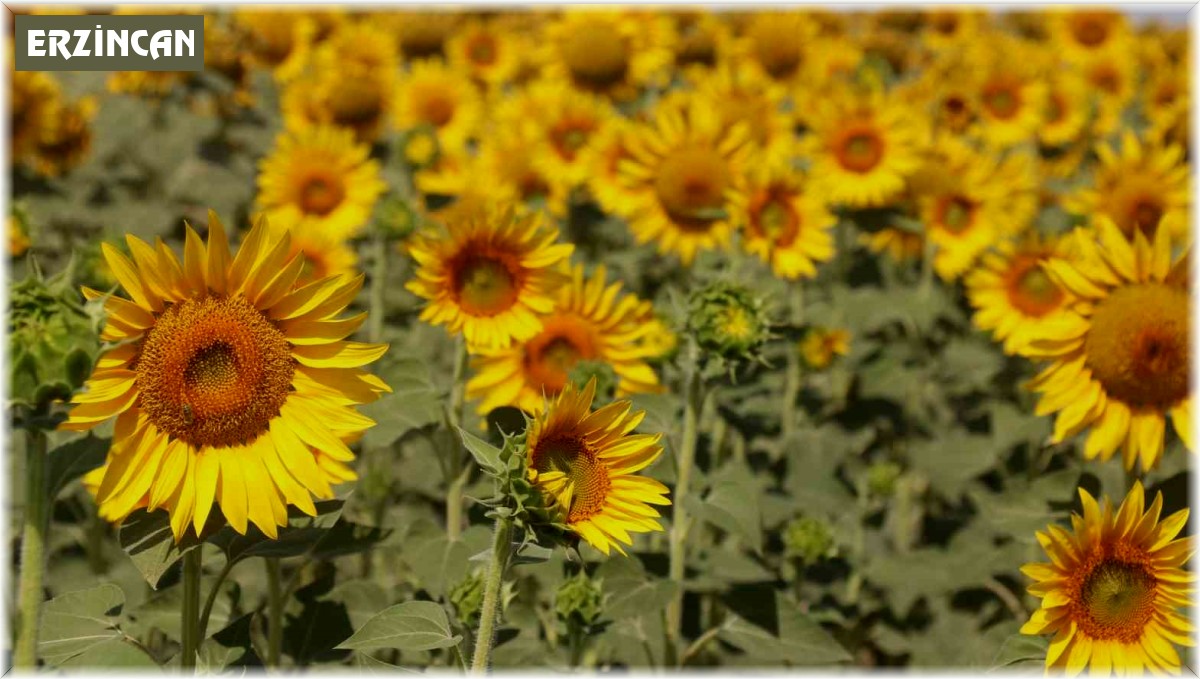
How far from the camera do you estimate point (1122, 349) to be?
2.51 metres

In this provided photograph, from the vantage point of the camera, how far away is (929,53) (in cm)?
725

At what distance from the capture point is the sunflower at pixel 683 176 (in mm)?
3861

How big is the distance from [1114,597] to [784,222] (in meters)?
1.87

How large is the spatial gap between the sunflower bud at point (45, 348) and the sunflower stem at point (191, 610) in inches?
13.1

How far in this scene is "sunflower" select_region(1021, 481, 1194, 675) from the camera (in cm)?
208

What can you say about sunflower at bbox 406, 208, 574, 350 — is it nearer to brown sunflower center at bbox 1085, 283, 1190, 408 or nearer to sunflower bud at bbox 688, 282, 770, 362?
sunflower bud at bbox 688, 282, 770, 362

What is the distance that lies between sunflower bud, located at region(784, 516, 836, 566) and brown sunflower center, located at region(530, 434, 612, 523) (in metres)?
1.39

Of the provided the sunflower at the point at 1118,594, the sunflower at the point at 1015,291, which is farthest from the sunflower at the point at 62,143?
the sunflower at the point at 1118,594

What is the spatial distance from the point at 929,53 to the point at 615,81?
2.65 m

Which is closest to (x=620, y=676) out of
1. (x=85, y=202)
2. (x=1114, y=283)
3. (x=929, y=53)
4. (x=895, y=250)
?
(x=1114, y=283)

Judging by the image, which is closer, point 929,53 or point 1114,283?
point 1114,283

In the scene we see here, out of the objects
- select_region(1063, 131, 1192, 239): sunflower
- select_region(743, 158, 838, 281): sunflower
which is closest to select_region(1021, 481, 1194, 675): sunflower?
select_region(743, 158, 838, 281): sunflower

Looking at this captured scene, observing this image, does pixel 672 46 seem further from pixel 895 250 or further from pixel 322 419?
pixel 322 419

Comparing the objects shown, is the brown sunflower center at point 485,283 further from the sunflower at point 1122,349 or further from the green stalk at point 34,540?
the sunflower at point 1122,349
